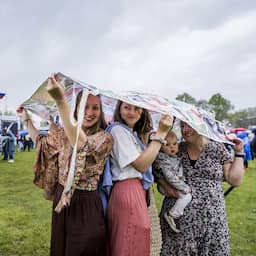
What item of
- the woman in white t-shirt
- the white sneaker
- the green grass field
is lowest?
the green grass field

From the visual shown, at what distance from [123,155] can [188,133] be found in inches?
26.0

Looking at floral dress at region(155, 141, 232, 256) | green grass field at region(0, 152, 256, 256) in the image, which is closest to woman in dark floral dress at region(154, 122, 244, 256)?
floral dress at region(155, 141, 232, 256)

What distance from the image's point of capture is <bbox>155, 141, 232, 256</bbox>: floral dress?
225 centimetres

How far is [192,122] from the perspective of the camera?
1.92 meters

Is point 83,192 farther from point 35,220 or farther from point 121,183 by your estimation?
point 35,220

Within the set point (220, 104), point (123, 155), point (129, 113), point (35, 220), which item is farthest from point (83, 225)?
point (220, 104)

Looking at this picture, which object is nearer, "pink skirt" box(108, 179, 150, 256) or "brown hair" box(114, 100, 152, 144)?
"pink skirt" box(108, 179, 150, 256)

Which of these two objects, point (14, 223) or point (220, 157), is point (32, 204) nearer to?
point (14, 223)

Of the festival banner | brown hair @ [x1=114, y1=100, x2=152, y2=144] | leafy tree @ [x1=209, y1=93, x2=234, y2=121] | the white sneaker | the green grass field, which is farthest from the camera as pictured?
leafy tree @ [x1=209, y1=93, x2=234, y2=121]

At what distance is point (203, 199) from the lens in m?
2.27

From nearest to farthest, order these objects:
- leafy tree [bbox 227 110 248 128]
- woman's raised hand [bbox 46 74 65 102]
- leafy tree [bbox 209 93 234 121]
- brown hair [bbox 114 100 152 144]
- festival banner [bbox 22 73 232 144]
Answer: woman's raised hand [bbox 46 74 65 102] → festival banner [bbox 22 73 232 144] → brown hair [bbox 114 100 152 144] → leafy tree [bbox 227 110 248 128] → leafy tree [bbox 209 93 234 121]

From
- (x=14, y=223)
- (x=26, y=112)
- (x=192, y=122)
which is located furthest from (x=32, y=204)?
(x=192, y=122)

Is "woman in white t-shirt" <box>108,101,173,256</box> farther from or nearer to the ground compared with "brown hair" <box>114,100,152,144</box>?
nearer to the ground

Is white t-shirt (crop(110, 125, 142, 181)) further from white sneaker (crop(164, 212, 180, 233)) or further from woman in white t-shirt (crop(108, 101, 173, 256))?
white sneaker (crop(164, 212, 180, 233))
